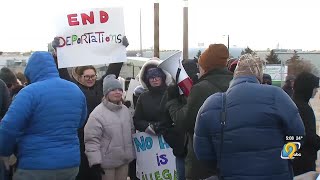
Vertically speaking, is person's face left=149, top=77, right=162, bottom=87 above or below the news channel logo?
above

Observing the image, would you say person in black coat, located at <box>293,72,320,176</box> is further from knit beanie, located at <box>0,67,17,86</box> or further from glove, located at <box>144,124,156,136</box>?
knit beanie, located at <box>0,67,17,86</box>

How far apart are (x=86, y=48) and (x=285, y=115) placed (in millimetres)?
2876

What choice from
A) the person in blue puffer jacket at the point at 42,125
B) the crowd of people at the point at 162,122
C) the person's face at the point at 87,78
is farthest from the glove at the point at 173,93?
the person's face at the point at 87,78

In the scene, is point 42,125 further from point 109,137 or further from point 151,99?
point 151,99

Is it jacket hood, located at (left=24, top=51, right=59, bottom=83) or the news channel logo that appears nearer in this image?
the news channel logo

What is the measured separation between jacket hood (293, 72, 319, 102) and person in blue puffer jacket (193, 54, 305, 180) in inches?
70.6

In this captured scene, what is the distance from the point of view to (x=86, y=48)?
17.2 feet

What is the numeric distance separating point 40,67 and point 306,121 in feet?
7.92

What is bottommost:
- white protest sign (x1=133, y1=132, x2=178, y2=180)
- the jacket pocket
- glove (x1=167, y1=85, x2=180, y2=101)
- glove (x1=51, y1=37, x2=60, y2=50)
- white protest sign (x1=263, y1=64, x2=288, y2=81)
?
white protest sign (x1=263, y1=64, x2=288, y2=81)

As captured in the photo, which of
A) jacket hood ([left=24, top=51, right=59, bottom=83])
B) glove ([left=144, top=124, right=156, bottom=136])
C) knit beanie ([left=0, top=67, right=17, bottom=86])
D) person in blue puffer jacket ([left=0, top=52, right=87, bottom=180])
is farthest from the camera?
knit beanie ([left=0, top=67, right=17, bottom=86])

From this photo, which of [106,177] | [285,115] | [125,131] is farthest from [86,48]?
[285,115]

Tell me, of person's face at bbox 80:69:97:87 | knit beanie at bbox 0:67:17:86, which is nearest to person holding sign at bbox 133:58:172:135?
person's face at bbox 80:69:97:87

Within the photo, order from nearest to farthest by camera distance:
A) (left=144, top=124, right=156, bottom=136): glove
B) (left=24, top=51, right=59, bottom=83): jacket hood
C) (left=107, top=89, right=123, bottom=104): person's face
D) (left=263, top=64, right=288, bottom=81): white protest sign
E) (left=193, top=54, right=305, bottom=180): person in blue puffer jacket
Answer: (left=193, top=54, right=305, bottom=180): person in blue puffer jacket
(left=24, top=51, right=59, bottom=83): jacket hood
(left=107, top=89, right=123, bottom=104): person's face
(left=144, top=124, right=156, bottom=136): glove
(left=263, top=64, right=288, bottom=81): white protest sign

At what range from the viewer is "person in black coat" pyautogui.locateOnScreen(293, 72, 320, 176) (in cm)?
449
